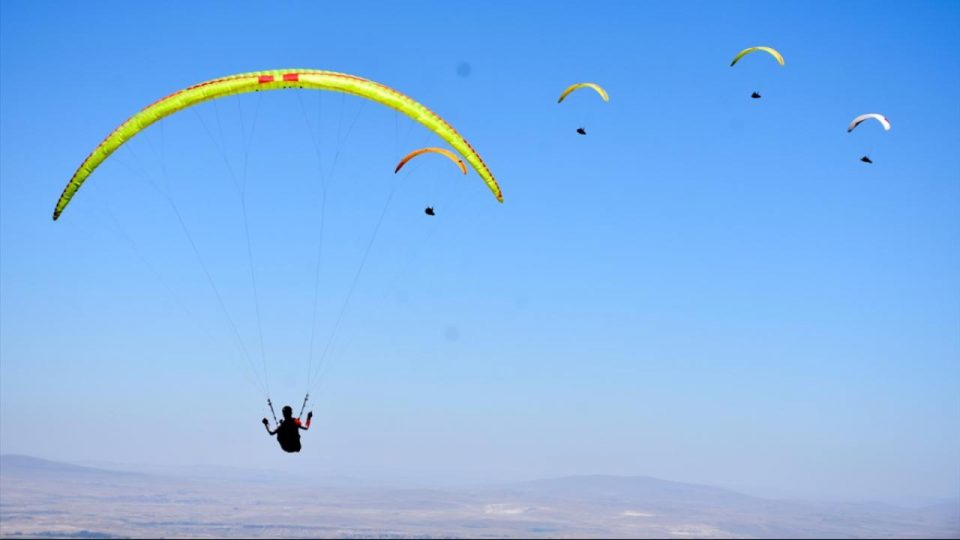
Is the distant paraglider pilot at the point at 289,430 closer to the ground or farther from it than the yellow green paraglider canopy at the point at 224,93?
closer to the ground

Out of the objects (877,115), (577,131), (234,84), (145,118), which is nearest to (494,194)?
(234,84)

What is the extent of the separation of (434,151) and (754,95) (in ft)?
80.5

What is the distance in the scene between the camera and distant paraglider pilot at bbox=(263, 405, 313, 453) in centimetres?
3014

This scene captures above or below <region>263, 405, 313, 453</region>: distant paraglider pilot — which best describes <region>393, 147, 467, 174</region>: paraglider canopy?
above

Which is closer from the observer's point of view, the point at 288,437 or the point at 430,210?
the point at 288,437

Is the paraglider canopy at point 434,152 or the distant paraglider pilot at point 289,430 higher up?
the paraglider canopy at point 434,152

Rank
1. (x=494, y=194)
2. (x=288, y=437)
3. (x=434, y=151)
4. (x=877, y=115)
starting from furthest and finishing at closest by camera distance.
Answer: (x=877, y=115)
(x=434, y=151)
(x=494, y=194)
(x=288, y=437)

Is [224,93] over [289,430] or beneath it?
over

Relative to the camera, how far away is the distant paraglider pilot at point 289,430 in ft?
98.9

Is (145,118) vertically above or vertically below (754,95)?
below

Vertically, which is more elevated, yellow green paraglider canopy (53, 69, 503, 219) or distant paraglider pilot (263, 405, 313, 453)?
yellow green paraglider canopy (53, 69, 503, 219)

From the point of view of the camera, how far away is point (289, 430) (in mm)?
30562

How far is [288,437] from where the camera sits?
30312mm

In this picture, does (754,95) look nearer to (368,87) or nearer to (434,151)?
(434,151)
